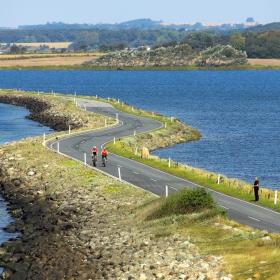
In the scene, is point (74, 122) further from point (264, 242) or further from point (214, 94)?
point (214, 94)

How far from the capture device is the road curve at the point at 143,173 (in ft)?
148

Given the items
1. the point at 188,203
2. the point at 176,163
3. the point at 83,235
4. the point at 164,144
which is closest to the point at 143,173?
the point at 176,163

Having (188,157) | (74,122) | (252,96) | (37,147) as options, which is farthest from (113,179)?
(252,96)

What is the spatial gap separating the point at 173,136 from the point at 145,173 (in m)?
31.5

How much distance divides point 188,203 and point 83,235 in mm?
5980

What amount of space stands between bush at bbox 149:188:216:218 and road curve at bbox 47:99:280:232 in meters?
1.91

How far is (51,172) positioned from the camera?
62.0 metres

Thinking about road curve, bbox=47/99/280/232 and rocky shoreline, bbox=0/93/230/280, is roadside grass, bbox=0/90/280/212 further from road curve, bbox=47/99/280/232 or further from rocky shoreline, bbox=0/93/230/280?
rocky shoreline, bbox=0/93/230/280

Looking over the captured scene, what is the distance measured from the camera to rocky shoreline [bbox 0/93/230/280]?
37.2 meters

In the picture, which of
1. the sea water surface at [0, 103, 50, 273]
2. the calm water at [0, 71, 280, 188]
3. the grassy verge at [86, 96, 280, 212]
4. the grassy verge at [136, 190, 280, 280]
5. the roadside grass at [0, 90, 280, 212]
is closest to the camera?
the grassy verge at [136, 190, 280, 280]

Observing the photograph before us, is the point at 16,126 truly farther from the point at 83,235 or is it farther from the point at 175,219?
the point at 175,219

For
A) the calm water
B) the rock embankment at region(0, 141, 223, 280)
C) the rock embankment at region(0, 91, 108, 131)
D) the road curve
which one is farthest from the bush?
the rock embankment at region(0, 91, 108, 131)

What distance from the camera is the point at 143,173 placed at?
61.2m

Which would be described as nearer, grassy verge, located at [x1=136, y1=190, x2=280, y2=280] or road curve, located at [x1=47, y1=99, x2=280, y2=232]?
grassy verge, located at [x1=136, y1=190, x2=280, y2=280]
